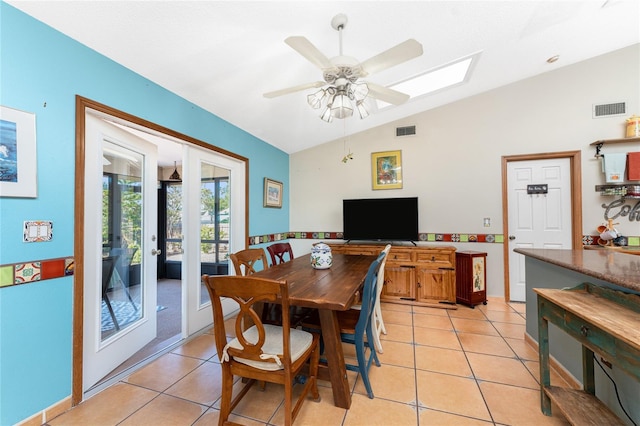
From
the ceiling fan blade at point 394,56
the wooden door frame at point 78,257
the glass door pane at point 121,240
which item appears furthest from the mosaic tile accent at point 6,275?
the ceiling fan blade at point 394,56

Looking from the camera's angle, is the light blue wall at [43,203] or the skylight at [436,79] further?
the skylight at [436,79]

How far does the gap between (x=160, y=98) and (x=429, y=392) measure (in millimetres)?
3165

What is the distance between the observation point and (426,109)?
3898 mm

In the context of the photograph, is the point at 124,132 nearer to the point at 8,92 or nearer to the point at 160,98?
the point at 160,98

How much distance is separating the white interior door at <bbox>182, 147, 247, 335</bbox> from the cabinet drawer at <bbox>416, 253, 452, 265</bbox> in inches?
94.7

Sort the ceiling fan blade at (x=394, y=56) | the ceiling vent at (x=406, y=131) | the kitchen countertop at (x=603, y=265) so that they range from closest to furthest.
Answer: the kitchen countertop at (x=603, y=265) < the ceiling fan blade at (x=394, y=56) < the ceiling vent at (x=406, y=131)

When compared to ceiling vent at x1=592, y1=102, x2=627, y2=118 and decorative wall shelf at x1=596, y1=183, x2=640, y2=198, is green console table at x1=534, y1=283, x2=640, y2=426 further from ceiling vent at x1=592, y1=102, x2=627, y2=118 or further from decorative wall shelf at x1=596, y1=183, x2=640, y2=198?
ceiling vent at x1=592, y1=102, x2=627, y2=118

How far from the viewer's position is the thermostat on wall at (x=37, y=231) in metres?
1.47

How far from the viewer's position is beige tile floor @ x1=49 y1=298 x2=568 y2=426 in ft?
5.11

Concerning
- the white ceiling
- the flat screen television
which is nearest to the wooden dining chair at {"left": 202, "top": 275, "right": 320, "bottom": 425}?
the white ceiling

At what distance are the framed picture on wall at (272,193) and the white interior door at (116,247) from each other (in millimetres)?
1579

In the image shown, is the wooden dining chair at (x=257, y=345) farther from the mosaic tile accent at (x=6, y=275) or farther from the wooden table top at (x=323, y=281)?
the mosaic tile accent at (x=6, y=275)

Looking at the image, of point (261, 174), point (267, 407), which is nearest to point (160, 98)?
point (261, 174)

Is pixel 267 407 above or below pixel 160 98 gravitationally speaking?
below
